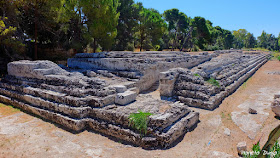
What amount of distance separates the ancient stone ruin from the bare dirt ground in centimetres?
27

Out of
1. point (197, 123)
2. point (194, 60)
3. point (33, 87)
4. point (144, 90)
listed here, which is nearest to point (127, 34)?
point (194, 60)

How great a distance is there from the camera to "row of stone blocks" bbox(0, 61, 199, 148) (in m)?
4.63

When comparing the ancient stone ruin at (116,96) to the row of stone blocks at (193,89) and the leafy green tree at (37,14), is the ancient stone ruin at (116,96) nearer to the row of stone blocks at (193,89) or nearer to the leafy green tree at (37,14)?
the row of stone blocks at (193,89)

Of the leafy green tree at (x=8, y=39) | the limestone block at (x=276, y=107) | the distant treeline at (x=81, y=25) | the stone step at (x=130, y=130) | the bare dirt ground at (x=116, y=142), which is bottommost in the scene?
the bare dirt ground at (x=116, y=142)

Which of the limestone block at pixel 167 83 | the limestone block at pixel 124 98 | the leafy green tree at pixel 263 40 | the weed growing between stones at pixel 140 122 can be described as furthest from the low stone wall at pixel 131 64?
the leafy green tree at pixel 263 40

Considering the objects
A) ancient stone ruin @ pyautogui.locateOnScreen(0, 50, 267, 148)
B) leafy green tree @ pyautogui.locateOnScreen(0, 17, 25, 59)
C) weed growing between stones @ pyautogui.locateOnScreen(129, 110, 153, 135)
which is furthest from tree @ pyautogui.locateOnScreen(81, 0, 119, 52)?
weed growing between stones @ pyautogui.locateOnScreen(129, 110, 153, 135)

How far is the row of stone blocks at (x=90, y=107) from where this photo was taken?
4.63m

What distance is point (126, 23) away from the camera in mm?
24172

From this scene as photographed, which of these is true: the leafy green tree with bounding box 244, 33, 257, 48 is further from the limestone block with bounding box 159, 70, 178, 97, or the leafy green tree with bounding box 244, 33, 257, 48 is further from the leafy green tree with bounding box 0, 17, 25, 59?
the leafy green tree with bounding box 0, 17, 25, 59

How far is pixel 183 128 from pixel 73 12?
1450 cm


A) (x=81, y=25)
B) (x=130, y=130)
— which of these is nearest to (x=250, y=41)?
(x=81, y=25)

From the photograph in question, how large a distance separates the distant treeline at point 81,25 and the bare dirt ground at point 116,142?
23.0 ft

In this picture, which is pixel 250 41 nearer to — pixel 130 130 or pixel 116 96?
pixel 116 96

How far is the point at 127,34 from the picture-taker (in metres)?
24.4
